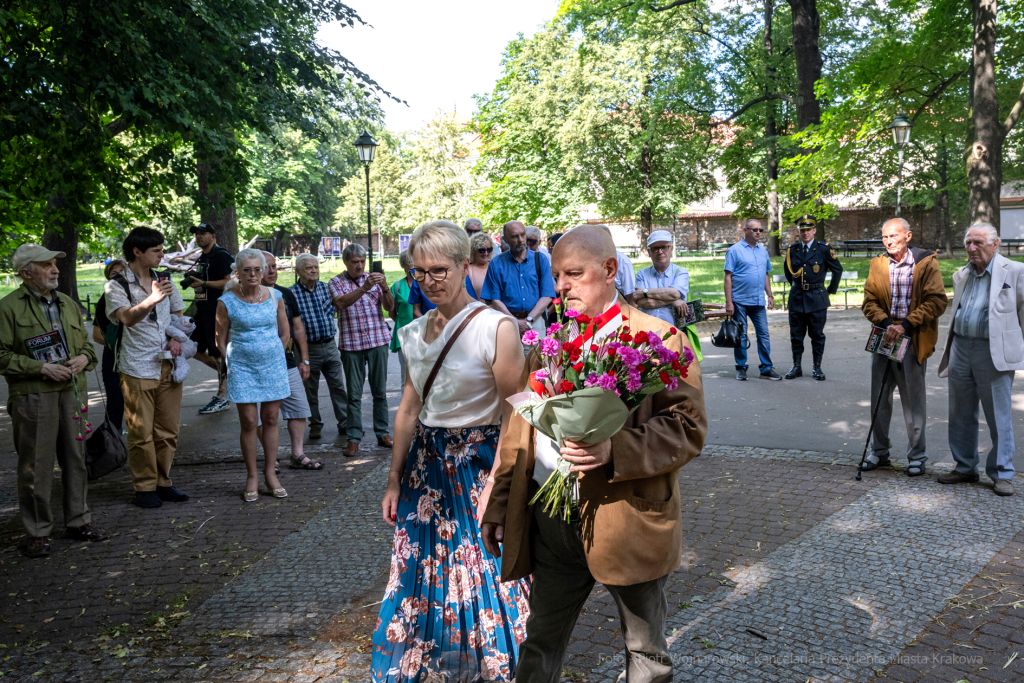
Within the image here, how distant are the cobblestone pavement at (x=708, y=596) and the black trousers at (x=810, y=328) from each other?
497 cm

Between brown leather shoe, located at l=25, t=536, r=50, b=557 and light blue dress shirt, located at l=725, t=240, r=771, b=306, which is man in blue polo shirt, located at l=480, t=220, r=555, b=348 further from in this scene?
light blue dress shirt, located at l=725, t=240, r=771, b=306

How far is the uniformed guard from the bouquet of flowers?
959 centimetres

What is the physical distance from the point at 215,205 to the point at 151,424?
4.46m

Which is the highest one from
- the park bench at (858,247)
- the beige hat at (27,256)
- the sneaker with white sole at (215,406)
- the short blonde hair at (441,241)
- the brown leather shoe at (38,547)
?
the park bench at (858,247)

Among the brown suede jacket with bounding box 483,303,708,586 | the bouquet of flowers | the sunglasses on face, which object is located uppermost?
the sunglasses on face

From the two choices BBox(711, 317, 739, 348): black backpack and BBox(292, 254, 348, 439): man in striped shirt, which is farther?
BBox(711, 317, 739, 348): black backpack

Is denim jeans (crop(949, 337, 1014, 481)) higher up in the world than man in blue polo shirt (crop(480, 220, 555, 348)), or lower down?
lower down

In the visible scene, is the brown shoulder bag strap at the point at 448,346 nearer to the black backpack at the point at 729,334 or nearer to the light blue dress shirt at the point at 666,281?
the light blue dress shirt at the point at 666,281

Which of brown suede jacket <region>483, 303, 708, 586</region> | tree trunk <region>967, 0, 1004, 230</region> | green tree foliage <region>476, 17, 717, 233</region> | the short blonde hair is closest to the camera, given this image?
brown suede jacket <region>483, 303, 708, 586</region>

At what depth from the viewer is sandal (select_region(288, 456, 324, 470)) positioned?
764 centimetres

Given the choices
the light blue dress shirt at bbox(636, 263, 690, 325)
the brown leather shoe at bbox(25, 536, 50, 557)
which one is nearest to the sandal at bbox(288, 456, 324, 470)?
the brown leather shoe at bbox(25, 536, 50, 557)

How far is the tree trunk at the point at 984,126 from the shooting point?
16.2 meters

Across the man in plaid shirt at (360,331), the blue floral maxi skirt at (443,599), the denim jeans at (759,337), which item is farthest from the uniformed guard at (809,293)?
the blue floral maxi skirt at (443,599)

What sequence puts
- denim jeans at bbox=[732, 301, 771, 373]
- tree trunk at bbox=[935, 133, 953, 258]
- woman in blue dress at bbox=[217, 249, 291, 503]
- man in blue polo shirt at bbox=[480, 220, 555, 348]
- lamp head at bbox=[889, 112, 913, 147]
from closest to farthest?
woman in blue dress at bbox=[217, 249, 291, 503], man in blue polo shirt at bbox=[480, 220, 555, 348], denim jeans at bbox=[732, 301, 771, 373], lamp head at bbox=[889, 112, 913, 147], tree trunk at bbox=[935, 133, 953, 258]
